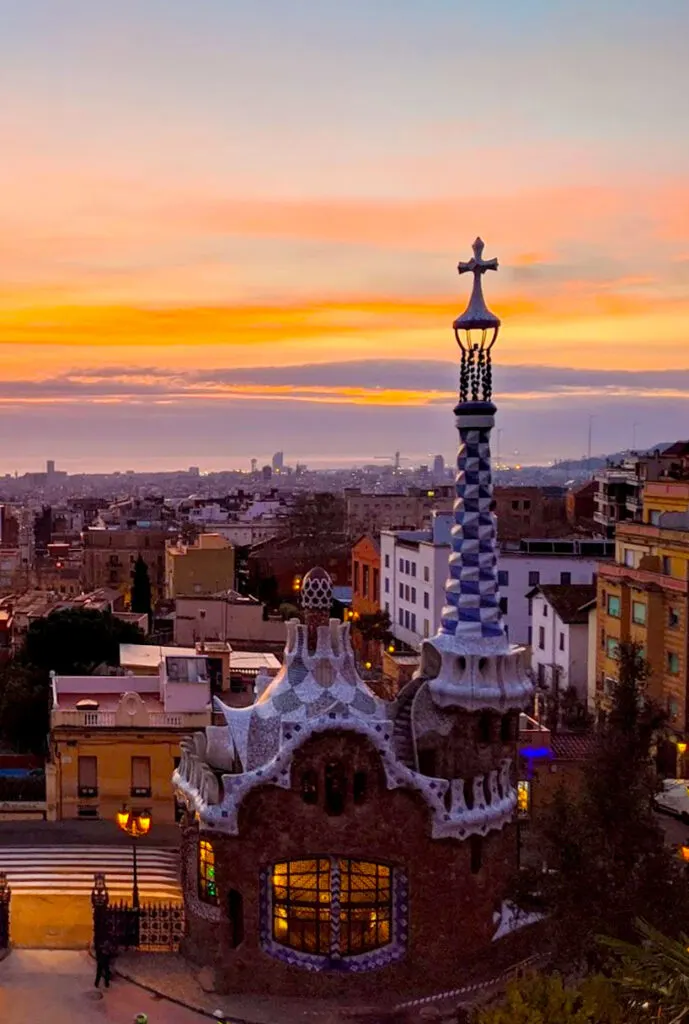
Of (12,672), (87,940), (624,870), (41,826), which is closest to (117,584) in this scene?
(12,672)

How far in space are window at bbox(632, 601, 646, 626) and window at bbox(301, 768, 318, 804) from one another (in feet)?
77.7

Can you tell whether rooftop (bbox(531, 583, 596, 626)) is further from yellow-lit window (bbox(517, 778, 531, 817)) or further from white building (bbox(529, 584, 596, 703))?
yellow-lit window (bbox(517, 778, 531, 817))

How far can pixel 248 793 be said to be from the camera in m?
19.7

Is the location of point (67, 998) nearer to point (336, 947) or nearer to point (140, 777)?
point (336, 947)

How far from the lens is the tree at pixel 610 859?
57.4 feet

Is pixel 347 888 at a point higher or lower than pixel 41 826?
higher

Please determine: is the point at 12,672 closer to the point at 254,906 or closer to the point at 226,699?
the point at 226,699

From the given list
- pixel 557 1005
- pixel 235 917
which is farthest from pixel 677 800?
pixel 557 1005

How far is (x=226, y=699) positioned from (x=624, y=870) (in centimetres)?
2095

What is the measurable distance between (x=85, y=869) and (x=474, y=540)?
11.4 metres

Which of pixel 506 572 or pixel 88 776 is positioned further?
pixel 506 572

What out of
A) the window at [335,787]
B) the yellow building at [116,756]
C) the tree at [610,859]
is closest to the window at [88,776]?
the yellow building at [116,756]

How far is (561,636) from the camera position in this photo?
156 ft

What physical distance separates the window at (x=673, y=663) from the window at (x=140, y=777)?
18.4m
